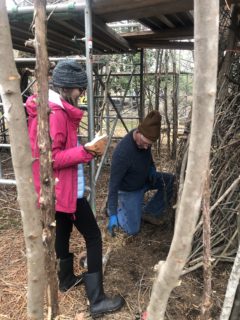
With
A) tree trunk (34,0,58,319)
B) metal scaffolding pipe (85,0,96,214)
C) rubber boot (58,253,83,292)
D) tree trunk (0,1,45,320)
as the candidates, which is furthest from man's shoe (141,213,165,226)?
tree trunk (0,1,45,320)

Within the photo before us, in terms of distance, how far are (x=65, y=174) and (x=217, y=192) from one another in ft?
4.51

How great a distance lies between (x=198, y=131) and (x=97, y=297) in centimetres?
210

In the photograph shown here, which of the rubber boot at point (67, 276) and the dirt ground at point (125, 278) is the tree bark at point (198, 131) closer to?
the dirt ground at point (125, 278)

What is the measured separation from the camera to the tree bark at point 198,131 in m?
0.87

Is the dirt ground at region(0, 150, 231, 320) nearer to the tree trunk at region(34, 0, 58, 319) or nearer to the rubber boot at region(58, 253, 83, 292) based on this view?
the rubber boot at region(58, 253, 83, 292)

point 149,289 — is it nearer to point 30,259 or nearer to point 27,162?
point 30,259

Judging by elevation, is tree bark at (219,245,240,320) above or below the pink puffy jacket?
below

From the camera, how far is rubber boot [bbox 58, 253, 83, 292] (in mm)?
2881

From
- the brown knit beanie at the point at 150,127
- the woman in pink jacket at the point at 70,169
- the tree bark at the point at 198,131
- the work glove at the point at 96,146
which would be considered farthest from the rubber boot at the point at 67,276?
the tree bark at the point at 198,131

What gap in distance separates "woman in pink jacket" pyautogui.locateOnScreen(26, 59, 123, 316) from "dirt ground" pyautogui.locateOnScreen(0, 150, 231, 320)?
0.54 ft

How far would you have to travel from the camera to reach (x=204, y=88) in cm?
90

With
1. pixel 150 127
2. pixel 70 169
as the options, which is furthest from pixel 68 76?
pixel 150 127

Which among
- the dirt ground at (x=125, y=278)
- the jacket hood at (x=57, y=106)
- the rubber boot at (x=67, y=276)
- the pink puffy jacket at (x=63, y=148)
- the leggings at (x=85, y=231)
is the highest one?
the jacket hood at (x=57, y=106)

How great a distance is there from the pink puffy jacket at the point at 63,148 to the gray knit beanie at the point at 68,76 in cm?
10
